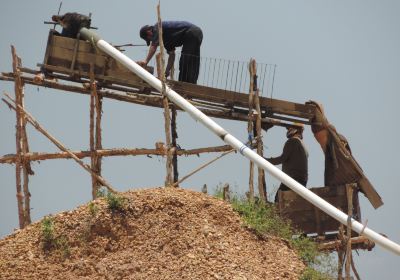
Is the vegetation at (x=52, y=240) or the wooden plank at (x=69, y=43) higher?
the wooden plank at (x=69, y=43)

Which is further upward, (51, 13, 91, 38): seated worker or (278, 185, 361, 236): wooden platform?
(51, 13, 91, 38): seated worker

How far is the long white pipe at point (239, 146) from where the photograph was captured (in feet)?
59.5

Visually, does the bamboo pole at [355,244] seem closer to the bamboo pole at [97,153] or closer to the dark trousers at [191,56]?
the bamboo pole at [97,153]

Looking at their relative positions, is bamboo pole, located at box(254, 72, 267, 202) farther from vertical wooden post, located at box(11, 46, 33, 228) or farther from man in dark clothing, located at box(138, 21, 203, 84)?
vertical wooden post, located at box(11, 46, 33, 228)

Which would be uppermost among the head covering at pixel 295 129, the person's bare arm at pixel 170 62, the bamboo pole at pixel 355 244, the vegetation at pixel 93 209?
the person's bare arm at pixel 170 62

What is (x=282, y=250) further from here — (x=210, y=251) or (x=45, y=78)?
(x=45, y=78)

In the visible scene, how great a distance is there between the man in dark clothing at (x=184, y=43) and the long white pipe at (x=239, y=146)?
4.38 feet

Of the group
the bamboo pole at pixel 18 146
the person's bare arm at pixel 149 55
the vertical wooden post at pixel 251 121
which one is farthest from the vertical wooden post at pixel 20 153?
the vertical wooden post at pixel 251 121

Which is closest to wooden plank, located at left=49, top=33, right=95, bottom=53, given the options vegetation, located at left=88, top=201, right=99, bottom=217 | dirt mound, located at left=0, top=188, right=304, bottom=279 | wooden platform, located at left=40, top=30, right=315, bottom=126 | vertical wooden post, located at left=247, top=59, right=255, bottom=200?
wooden platform, located at left=40, top=30, right=315, bottom=126

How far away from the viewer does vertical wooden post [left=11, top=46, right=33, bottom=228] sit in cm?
2019

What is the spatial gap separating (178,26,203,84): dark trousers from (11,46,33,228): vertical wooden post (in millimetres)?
3370

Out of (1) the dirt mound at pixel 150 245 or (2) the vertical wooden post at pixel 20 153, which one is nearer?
(1) the dirt mound at pixel 150 245

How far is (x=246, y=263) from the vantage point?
16641 mm

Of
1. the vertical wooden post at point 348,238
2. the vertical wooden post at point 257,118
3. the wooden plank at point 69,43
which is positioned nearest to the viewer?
the vertical wooden post at point 348,238
